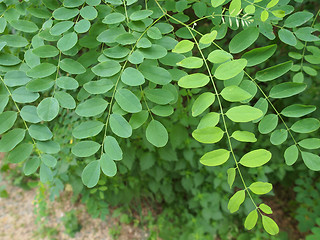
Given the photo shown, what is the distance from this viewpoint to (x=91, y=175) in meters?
0.65

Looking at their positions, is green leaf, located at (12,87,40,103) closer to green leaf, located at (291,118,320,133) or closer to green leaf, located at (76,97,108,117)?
green leaf, located at (76,97,108,117)

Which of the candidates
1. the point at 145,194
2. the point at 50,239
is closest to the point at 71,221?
the point at 50,239

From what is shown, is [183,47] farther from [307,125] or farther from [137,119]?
[307,125]

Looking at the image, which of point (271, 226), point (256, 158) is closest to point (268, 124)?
point (256, 158)

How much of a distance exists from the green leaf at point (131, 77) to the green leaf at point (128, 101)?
0.03m

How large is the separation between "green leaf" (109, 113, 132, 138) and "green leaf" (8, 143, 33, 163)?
26 cm

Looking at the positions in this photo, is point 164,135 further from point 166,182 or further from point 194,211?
point 194,211

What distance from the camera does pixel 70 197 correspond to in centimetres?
205

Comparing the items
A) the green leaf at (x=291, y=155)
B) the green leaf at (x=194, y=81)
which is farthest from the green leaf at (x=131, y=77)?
the green leaf at (x=291, y=155)

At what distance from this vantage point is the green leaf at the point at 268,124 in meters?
0.69

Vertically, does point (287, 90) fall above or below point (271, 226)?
above

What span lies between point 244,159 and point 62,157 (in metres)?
0.94

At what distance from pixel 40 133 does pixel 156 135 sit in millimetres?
314

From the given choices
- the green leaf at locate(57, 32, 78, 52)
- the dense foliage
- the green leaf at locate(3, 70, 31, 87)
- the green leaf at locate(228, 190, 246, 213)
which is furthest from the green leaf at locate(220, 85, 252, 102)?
the green leaf at locate(3, 70, 31, 87)
